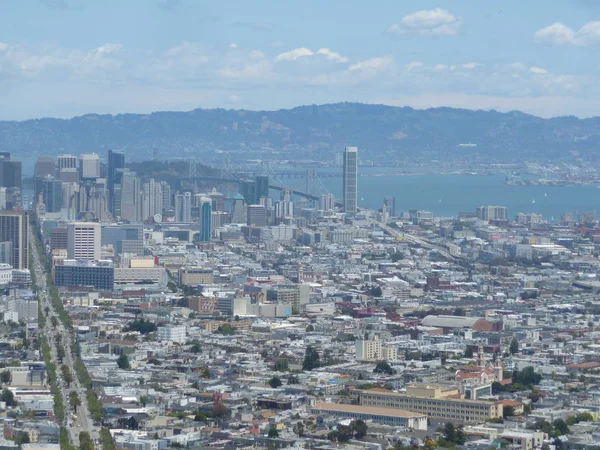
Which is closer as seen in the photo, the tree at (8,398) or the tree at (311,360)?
the tree at (8,398)

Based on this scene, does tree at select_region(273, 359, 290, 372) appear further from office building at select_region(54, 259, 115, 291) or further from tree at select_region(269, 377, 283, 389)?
office building at select_region(54, 259, 115, 291)

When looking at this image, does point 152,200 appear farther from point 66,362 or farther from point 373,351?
point 66,362

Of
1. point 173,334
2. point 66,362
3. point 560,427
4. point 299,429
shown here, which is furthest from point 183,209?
point 560,427

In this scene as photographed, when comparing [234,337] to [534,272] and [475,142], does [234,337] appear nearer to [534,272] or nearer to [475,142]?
[534,272]

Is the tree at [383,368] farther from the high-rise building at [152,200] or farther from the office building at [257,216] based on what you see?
the high-rise building at [152,200]

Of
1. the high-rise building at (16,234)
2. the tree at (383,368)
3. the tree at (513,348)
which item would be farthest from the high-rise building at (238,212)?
the tree at (383,368)

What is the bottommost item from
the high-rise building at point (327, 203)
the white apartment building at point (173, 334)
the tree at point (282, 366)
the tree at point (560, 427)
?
the white apartment building at point (173, 334)

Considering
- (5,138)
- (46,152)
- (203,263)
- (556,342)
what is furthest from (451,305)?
(5,138)
